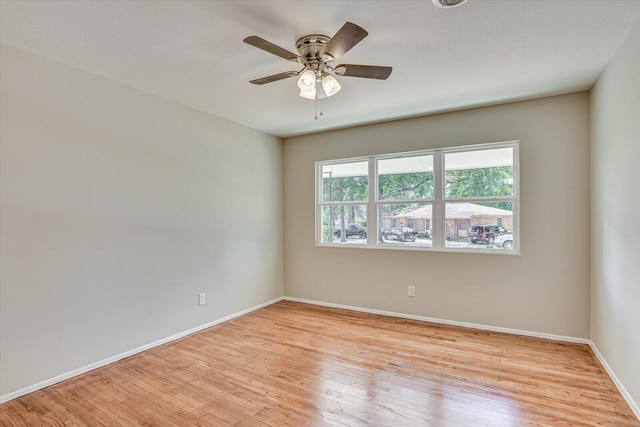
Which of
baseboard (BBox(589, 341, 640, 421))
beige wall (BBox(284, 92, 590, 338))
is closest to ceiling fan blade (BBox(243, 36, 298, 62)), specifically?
beige wall (BBox(284, 92, 590, 338))

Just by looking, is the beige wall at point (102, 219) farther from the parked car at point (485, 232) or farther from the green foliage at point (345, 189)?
the parked car at point (485, 232)

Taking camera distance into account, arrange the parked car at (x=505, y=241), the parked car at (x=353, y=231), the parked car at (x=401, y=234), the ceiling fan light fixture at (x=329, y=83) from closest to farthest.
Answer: the ceiling fan light fixture at (x=329, y=83), the parked car at (x=505, y=241), the parked car at (x=401, y=234), the parked car at (x=353, y=231)

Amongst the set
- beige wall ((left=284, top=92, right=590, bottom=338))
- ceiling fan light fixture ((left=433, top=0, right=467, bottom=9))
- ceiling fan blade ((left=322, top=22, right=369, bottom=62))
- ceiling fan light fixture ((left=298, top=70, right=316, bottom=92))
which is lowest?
beige wall ((left=284, top=92, right=590, bottom=338))

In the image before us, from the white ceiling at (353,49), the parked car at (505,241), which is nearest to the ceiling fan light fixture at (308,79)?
the white ceiling at (353,49)

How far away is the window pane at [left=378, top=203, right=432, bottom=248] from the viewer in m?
4.05

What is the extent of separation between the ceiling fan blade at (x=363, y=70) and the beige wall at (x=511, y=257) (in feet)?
6.47

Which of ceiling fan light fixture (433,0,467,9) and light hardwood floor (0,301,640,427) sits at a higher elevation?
ceiling fan light fixture (433,0,467,9)

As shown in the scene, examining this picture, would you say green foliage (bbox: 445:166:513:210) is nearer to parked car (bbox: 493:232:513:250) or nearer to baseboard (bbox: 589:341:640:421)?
parked car (bbox: 493:232:513:250)

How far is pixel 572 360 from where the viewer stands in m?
2.86

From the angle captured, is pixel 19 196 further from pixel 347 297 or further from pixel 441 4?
pixel 347 297

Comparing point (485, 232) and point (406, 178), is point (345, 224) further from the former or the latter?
point (485, 232)

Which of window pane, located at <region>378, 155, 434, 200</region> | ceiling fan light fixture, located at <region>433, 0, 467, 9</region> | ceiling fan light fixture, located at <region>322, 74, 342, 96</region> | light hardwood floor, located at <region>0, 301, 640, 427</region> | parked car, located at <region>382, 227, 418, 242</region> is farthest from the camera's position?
parked car, located at <region>382, 227, 418, 242</region>

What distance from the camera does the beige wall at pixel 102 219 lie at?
2.36 m

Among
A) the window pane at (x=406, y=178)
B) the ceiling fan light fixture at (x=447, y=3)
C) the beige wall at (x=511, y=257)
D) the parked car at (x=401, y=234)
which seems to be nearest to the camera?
the ceiling fan light fixture at (x=447, y=3)
